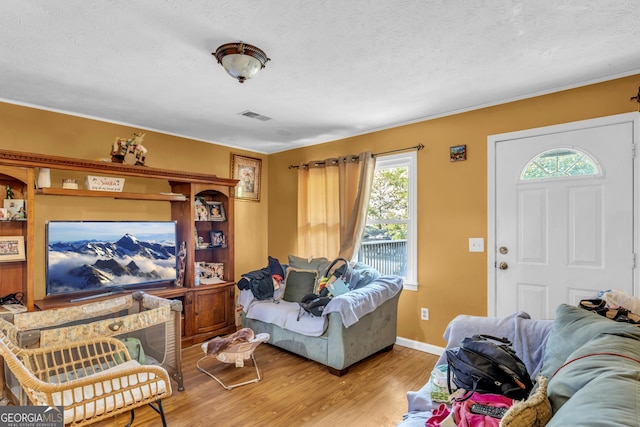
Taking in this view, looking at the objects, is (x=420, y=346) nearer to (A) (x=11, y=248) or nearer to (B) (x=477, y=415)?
(B) (x=477, y=415)

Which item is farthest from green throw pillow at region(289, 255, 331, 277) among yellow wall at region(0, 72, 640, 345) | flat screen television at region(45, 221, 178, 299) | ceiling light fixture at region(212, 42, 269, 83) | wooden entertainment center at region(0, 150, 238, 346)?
ceiling light fixture at region(212, 42, 269, 83)

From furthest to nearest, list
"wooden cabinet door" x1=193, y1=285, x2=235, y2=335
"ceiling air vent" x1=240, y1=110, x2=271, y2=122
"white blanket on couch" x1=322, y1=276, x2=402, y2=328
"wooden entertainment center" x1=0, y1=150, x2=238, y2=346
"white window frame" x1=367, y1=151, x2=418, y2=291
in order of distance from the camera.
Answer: "wooden cabinet door" x1=193, y1=285, x2=235, y2=335 → "white window frame" x1=367, y1=151, x2=418, y2=291 → "ceiling air vent" x1=240, y1=110, x2=271, y2=122 → "white blanket on couch" x1=322, y1=276, x2=402, y2=328 → "wooden entertainment center" x1=0, y1=150, x2=238, y2=346

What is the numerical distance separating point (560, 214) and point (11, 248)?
14.5 feet

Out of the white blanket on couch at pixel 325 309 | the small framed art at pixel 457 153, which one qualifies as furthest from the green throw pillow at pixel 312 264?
the small framed art at pixel 457 153

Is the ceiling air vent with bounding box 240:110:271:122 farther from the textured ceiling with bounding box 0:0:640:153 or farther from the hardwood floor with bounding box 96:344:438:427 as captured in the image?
the hardwood floor with bounding box 96:344:438:427

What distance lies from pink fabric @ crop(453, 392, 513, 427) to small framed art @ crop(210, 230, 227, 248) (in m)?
3.36

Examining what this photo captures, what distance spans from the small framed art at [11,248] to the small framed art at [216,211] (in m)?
1.77

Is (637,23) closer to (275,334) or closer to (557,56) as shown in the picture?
(557,56)

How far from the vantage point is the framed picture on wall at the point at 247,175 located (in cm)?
475

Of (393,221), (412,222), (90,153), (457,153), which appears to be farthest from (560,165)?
(90,153)

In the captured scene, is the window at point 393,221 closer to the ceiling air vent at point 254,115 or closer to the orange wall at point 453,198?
the orange wall at point 453,198

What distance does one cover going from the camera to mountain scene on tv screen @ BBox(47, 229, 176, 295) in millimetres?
3070

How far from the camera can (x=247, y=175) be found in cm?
490

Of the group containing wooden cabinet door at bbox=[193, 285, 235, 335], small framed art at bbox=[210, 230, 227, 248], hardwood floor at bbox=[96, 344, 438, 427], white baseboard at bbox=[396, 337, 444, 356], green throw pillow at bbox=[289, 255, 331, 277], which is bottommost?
hardwood floor at bbox=[96, 344, 438, 427]
